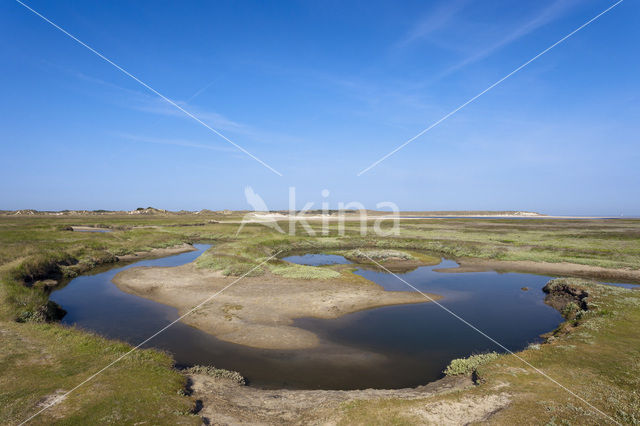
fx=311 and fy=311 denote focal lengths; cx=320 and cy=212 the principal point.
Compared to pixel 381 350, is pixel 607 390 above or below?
above

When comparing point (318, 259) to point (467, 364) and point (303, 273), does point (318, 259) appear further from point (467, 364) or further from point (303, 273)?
point (467, 364)

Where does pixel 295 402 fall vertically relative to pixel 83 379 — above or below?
below

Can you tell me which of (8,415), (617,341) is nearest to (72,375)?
(8,415)

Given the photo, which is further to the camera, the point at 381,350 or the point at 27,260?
the point at 27,260

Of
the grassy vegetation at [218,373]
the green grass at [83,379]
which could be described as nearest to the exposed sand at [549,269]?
the grassy vegetation at [218,373]

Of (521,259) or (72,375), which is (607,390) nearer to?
(72,375)

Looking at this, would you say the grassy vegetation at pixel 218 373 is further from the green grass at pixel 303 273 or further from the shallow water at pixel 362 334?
the green grass at pixel 303 273

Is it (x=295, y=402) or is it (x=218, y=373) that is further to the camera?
(x=218, y=373)

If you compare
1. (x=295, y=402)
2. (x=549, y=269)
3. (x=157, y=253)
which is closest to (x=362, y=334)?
(x=295, y=402)
